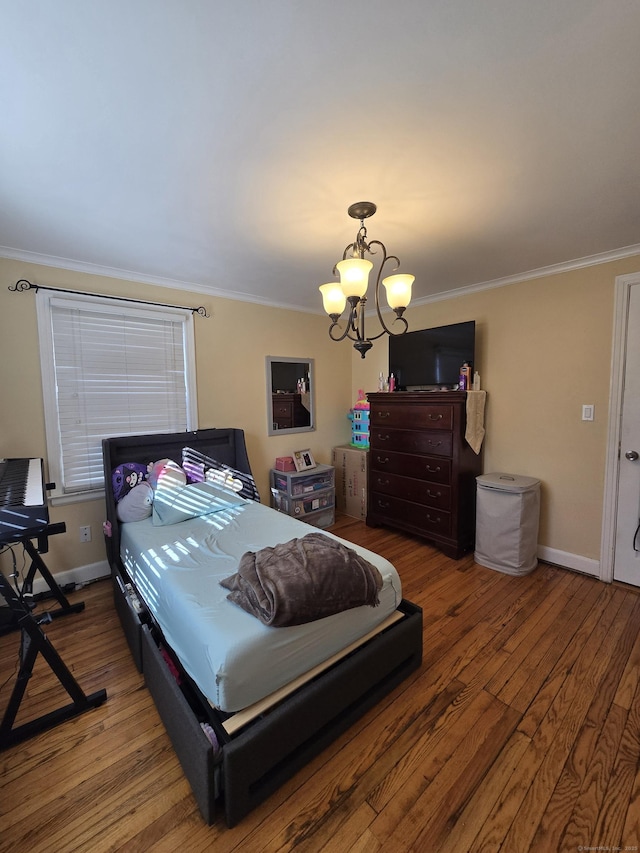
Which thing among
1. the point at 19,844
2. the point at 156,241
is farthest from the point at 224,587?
the point at 156,241

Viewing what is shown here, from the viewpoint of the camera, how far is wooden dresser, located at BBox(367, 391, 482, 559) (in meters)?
3.02

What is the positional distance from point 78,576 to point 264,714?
2200 millimetres

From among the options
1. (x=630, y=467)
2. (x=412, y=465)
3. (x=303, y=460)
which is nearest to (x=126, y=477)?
(x=303, y=460)

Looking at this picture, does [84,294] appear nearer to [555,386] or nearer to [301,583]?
[301,583]

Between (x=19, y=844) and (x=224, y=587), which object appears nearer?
(x=19, y=844)

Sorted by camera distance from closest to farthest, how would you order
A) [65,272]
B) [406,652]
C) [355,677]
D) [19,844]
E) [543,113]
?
[19,844]
[543,113]
[355,677]
[406,652]
[65,272]

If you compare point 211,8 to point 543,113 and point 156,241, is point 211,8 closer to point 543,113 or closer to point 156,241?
point 543,113

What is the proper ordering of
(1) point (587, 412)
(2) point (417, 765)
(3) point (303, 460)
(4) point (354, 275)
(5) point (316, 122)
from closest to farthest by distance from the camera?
(5) point (316, 122) → (2) point (417, 765) → (4) point (354, 275) → (1) point (587, 412) → (3) point (303, 460)

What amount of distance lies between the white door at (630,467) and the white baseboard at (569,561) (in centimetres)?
13

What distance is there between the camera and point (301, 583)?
55.9 inches

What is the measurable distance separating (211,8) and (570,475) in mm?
3366

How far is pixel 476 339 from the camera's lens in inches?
128

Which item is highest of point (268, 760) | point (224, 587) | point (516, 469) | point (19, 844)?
point (516, 469)

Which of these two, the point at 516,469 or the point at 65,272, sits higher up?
the point at 65,272
